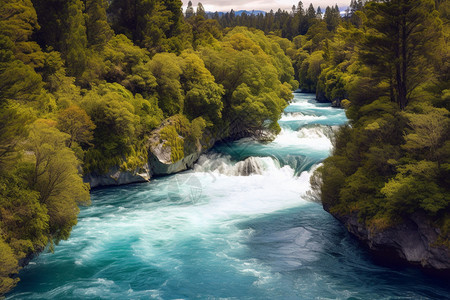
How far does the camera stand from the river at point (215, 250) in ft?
55.1

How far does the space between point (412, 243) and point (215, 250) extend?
32.0 feet

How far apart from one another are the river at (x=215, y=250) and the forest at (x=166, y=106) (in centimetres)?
204

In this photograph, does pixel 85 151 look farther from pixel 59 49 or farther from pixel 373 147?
pixel 373 147

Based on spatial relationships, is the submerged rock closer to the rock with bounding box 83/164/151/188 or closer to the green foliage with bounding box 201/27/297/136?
the green foliage with bounding box 201/27/297/136

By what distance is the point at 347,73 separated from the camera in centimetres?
6138

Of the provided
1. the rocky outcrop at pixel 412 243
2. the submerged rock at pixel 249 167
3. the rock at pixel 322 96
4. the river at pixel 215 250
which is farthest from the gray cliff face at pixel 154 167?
the rock at pixel 322 96

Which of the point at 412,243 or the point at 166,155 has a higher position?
the point at 166,155

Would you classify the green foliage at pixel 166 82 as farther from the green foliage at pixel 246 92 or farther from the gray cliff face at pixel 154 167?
the green foliage at pixel 246 92

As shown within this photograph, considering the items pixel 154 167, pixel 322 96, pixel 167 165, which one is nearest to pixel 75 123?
pixel 154 167

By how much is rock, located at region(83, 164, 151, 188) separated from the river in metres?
0.75

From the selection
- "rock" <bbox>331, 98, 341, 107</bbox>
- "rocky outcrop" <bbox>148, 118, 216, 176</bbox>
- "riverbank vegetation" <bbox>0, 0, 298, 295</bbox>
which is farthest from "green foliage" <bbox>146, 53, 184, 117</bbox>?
"rock" <bbox>331, 98, 341, 107</bbox>

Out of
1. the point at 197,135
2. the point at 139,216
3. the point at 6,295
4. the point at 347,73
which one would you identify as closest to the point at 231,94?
the point at 197,135

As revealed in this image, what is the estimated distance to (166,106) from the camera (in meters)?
37.9

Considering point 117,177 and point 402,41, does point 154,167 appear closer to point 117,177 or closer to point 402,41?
point 117,177
